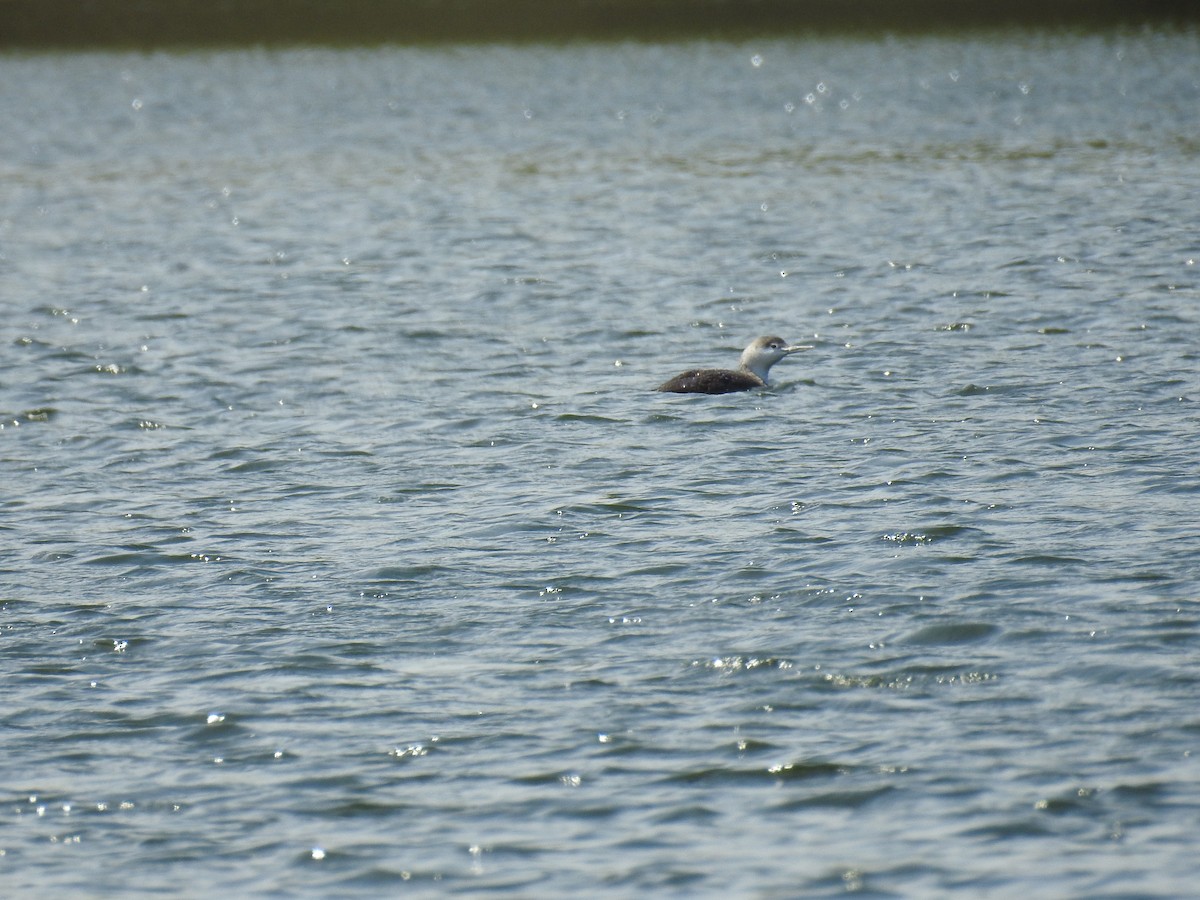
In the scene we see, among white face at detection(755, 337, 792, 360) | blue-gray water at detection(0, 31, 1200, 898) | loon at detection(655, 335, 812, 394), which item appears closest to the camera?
blue-gray water at detection(0, 31, 1200, 898)

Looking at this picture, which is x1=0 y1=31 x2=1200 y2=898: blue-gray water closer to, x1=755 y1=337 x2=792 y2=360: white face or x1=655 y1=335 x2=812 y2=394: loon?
x1=655 y1=335 x2=812 y2=394: loon

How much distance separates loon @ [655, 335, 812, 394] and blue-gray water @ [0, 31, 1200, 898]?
15 cm

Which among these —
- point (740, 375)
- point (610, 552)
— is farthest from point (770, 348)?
point (610, 552)

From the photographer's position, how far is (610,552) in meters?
13.0

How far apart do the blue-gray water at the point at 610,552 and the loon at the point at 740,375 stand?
5.8 inches

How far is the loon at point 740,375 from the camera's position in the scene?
18.0 meters

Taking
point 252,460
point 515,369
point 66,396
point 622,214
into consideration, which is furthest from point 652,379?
point 622,214

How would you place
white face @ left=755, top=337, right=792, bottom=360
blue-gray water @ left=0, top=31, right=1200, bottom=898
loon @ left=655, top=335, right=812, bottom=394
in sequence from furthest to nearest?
white face @ left=755, top=337, right=792, bottom=360
loon @ left=655, top=335, right=812, bottom=394
blue-gray water @ left=0, top=31, right=1200, bottom=898

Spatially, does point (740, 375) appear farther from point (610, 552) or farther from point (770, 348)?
point (610, 552)

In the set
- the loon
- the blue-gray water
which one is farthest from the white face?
the blue-gray water

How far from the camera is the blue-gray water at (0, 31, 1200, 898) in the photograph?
8.71 m

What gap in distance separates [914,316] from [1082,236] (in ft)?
19.4

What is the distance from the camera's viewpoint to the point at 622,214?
3186 centimetres

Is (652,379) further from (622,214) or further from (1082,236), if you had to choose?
(622,214)
